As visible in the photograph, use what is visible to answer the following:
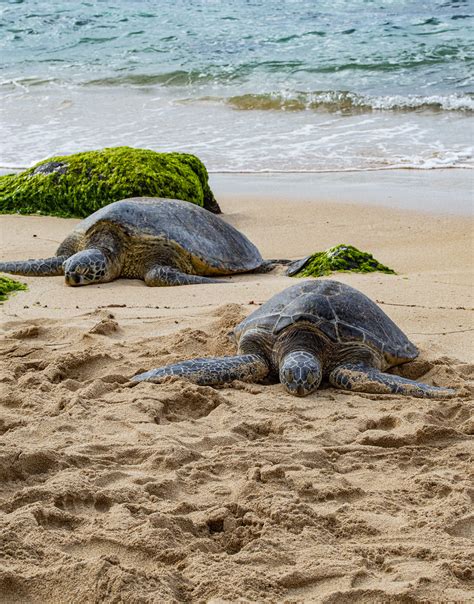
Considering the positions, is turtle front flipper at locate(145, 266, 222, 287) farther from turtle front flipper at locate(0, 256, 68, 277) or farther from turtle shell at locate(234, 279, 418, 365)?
turtle shell at locate(234, 279, 418, 365)

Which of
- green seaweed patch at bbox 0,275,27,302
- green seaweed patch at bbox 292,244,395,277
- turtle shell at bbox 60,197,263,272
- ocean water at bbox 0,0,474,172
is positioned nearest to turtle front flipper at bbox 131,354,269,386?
green seaweed patch at bbox 0,275,27,302

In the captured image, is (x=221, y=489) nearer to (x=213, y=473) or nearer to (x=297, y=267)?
(x=213, y=473)

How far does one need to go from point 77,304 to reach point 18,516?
123 inches

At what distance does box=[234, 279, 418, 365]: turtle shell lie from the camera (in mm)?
4574

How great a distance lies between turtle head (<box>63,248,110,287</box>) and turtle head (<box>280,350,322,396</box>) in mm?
2586

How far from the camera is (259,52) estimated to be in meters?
18.7

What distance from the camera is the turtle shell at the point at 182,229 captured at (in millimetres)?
6938

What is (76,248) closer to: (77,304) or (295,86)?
(77,304)

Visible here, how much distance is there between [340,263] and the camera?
22.2ft

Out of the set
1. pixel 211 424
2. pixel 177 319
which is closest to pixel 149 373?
pixel 211 424

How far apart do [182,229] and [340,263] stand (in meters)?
1.38

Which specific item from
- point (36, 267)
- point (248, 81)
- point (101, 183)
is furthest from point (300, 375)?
point (248, 81)

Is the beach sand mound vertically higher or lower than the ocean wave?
lower

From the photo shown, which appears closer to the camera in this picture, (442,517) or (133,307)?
(442,517)
